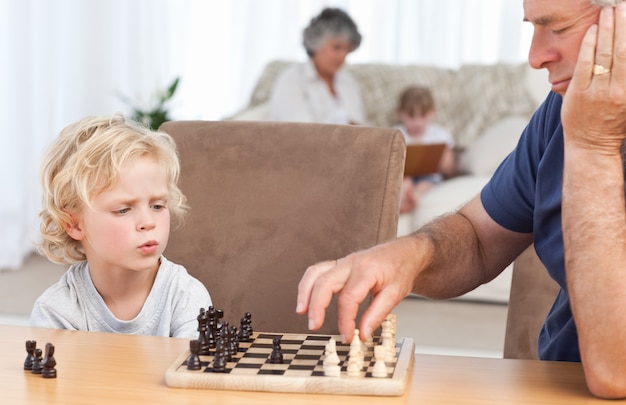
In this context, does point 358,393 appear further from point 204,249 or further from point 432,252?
point 204,249

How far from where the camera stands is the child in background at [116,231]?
69.6 inches

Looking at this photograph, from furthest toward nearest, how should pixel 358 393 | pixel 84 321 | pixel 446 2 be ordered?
1. pixel 446 2
2. pixel 84 321
3. pixel 358 393

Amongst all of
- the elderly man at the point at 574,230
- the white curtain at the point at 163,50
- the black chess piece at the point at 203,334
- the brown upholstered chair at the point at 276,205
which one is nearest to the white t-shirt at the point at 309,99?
the white curtain at the point at 163,50

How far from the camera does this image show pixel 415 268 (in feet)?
4.94

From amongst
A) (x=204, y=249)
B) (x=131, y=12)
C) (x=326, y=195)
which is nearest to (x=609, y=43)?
(x=326, y=195)

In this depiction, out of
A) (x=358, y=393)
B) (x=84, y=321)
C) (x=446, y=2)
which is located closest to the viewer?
(x=358, y=393)

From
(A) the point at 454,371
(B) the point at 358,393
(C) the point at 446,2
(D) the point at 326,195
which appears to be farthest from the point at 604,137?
(C) the point at 446,2

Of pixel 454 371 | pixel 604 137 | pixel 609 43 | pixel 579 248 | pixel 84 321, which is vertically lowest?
pixel 84 321

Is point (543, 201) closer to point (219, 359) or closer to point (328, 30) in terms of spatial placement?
point (219, 359)

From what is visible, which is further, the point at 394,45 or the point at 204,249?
the point at 394,45

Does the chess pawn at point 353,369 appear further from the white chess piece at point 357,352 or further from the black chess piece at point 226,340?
the black chess piece at point 226,340

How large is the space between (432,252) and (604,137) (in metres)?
0.41

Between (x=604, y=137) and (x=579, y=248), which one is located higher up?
(x=604, y=137)

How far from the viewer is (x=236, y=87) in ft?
19.4
